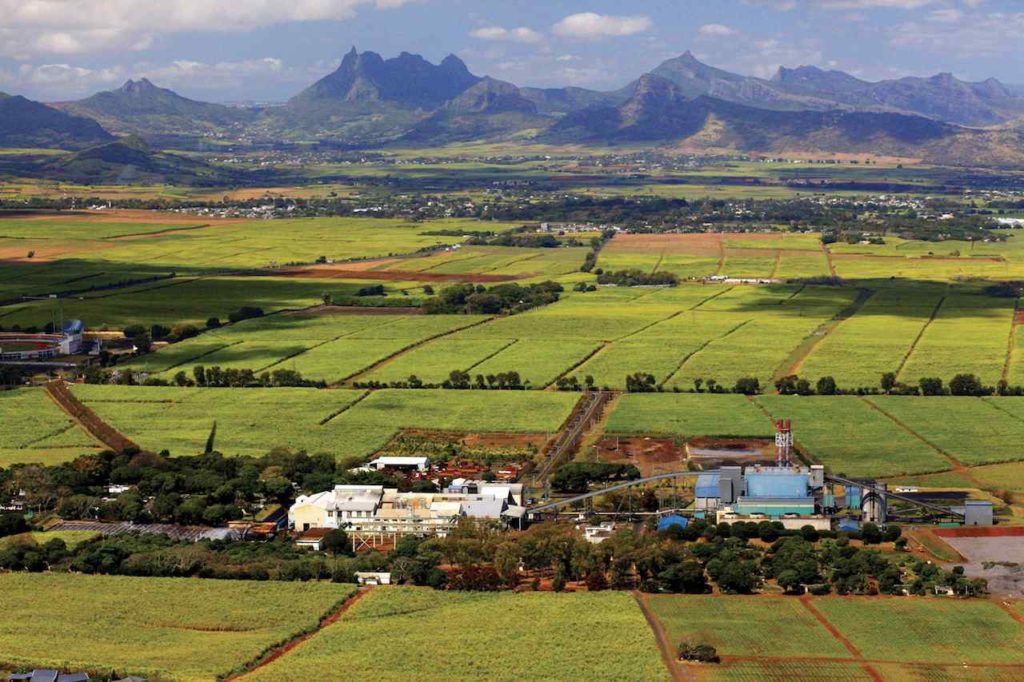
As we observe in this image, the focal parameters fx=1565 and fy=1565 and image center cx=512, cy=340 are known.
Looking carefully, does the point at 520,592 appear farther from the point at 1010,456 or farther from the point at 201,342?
the point at 201,342

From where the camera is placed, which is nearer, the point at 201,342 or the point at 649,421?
the point at 649,421

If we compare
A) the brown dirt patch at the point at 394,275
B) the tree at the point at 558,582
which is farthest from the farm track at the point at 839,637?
the brown dirt patch at the point at 394,275

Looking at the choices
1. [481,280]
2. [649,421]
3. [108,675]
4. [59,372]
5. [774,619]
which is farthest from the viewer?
[481,280]

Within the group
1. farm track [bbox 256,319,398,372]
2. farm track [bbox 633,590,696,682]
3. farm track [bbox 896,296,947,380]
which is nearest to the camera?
farm track [bbox 633,590,696,682]

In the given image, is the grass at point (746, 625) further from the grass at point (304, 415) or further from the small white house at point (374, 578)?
the grass at point (304, 415)

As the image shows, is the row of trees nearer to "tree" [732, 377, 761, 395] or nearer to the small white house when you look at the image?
"tree" [732, 377, 761, 395]

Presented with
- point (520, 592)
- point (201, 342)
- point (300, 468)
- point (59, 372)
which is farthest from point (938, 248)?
point (520, 592)

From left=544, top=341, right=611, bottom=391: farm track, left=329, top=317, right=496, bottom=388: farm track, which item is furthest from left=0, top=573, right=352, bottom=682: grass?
left=329, top=317, right=496, bottom=388: farm track
